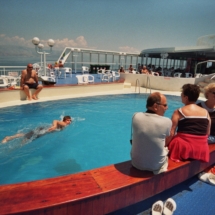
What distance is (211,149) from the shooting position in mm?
2326

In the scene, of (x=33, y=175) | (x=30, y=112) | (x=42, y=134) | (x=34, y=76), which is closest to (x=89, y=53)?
(x=34, y=76)

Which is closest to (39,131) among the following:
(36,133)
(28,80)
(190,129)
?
(36,133)

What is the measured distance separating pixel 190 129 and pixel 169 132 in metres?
0.46

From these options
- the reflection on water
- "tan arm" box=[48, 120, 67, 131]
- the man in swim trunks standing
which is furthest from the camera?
the man in swim trunks standing

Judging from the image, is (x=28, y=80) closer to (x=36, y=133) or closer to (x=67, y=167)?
(x=36, y=133)

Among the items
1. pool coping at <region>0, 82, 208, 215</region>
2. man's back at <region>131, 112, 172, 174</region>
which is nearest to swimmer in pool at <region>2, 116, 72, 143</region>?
pool coping at <region>0, 82, 208, 215</region>

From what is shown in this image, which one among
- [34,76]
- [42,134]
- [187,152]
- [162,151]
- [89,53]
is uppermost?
[89,53]

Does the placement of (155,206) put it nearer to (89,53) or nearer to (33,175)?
(33,175)

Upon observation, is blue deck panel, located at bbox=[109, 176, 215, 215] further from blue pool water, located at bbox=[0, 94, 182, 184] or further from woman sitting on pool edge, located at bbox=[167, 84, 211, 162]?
blue pool water, located at bbox=[0, 94, 182, 184]

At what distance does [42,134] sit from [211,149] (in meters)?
3.55

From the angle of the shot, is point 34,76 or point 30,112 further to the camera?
point 34,76

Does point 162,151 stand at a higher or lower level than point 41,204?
higher

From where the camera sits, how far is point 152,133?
155 cm

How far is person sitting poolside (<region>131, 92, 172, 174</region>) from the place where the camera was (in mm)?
1540
